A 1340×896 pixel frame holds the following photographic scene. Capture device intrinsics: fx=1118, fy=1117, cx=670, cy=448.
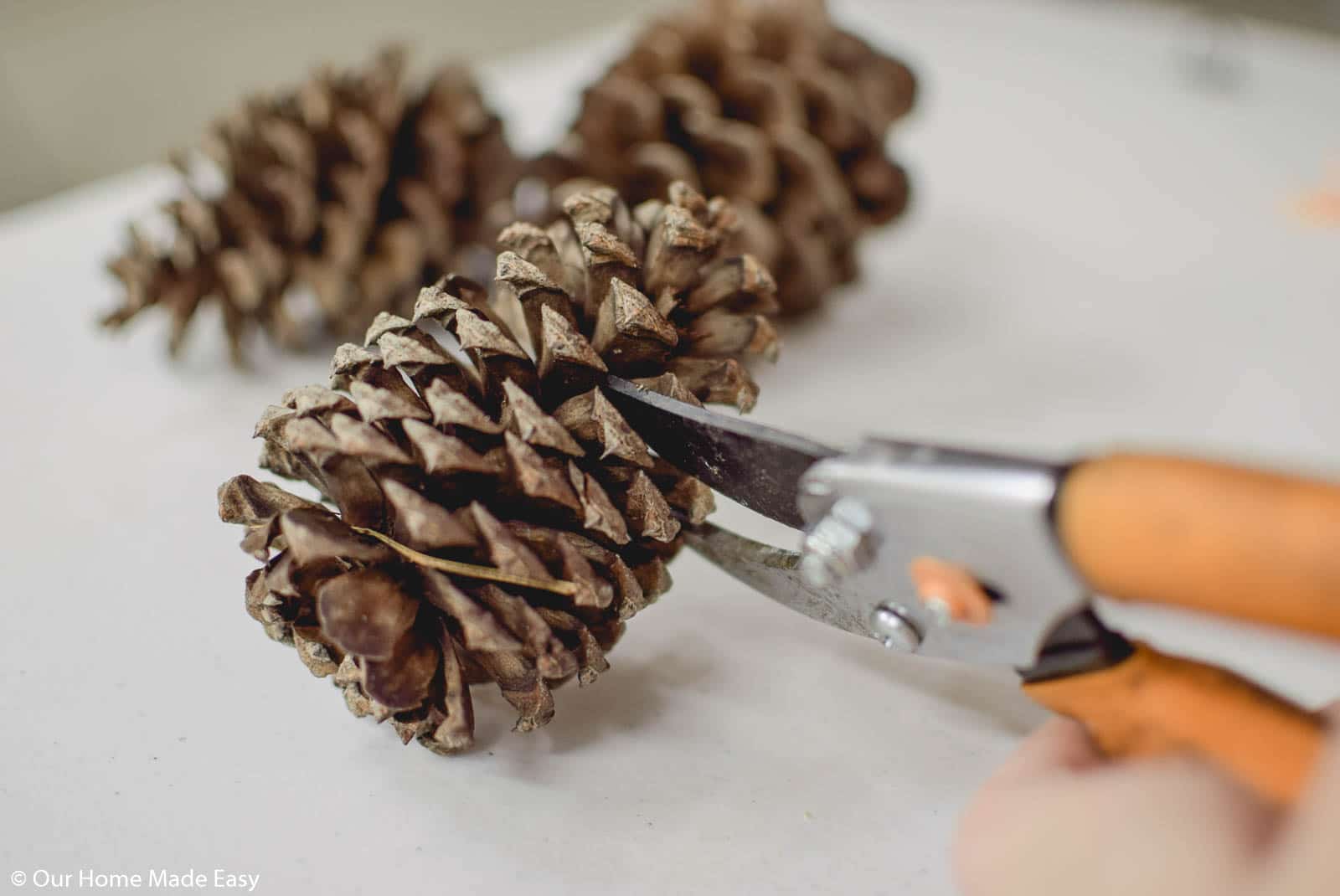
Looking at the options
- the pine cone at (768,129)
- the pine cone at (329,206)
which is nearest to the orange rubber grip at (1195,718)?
the pine cone at (768,129)

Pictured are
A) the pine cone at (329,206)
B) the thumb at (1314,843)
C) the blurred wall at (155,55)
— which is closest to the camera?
the thumb at (1314,843)

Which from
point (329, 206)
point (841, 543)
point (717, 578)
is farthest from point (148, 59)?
point (841, 543)

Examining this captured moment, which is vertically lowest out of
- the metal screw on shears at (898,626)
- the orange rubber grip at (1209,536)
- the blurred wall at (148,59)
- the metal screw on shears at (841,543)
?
the blurred wall at (148,59)

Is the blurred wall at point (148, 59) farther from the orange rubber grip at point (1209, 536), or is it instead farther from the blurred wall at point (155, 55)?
the orange rubber grip at point (1209, 536)

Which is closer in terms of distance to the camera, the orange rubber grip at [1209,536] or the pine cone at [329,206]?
the orange rubber grip at [1209,536]

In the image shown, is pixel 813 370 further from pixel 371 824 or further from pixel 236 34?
pixel 236 34

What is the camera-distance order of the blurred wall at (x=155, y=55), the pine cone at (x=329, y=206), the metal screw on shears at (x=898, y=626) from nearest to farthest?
the metal screw on shears at (x=898, y=626) → the pine cone at (x=329, y=206) → the blurred wall at (x=155, y=55)

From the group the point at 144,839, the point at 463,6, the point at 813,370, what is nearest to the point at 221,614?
the point at 144,839
